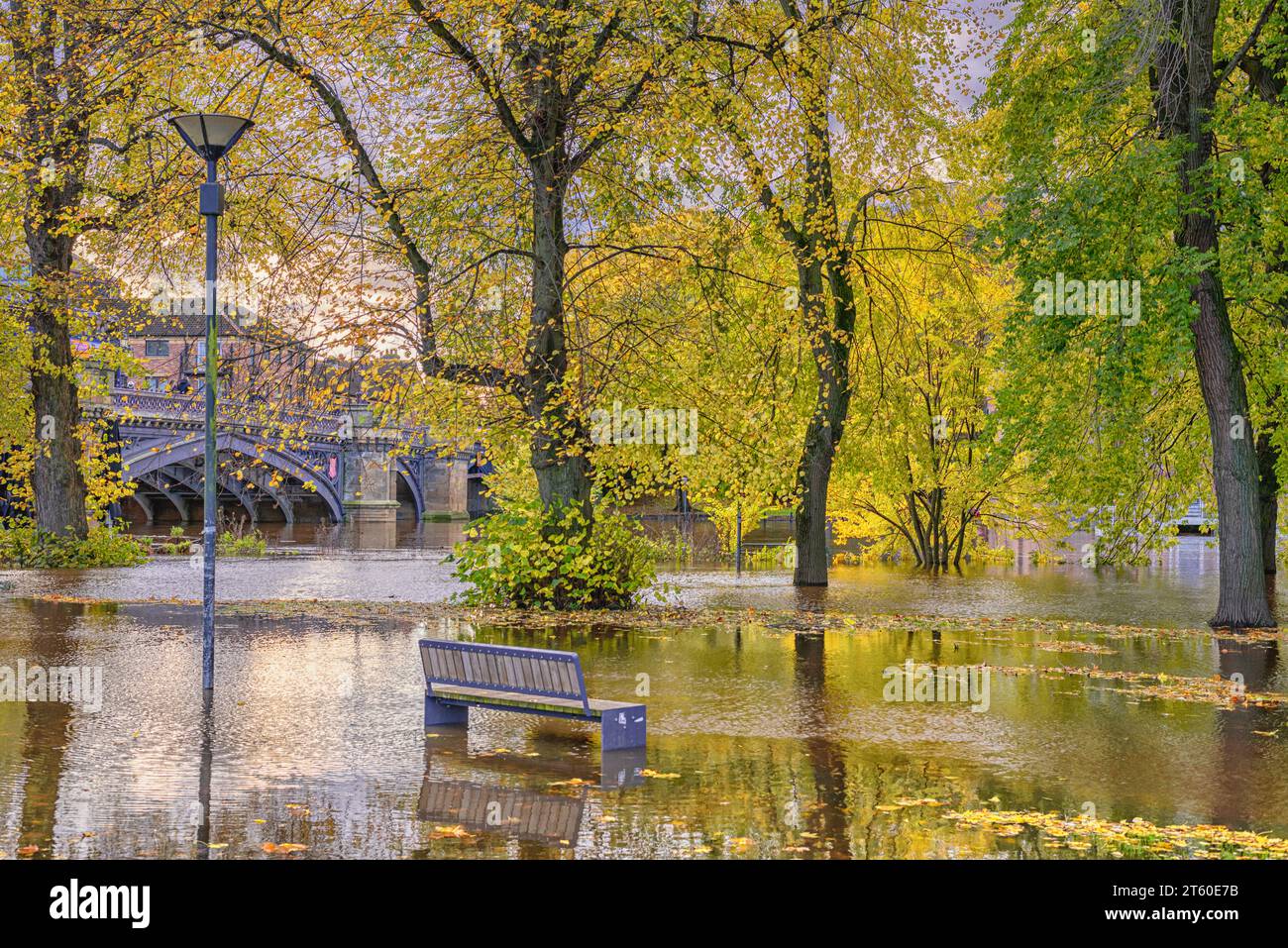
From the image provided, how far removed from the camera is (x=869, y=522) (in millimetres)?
40406

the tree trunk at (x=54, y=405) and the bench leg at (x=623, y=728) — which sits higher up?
the tree trunk at (x=54, y=405)

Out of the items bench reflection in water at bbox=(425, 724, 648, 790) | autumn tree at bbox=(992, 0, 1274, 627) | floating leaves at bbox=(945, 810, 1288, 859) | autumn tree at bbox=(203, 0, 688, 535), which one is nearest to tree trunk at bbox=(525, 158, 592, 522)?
autumn tree at bbox=(203, 0, 688, 535)

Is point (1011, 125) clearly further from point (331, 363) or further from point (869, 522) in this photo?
point (869, 522)

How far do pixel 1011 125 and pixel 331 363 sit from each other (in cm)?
1222

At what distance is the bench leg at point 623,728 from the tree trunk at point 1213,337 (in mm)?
12890

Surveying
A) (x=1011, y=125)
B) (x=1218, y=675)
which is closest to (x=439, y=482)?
(x=1011, y=125)

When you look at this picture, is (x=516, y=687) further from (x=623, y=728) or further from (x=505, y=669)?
Result: (x=623, y=728)

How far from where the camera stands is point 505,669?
11.8m

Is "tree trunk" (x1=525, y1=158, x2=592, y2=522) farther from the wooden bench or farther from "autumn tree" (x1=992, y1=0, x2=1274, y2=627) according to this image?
the wooden bench

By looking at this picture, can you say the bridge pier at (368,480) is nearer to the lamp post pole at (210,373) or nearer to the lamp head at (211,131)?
the lamp post pole at (210,373)

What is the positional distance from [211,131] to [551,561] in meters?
9.98

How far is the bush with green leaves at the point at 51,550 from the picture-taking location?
3212cm

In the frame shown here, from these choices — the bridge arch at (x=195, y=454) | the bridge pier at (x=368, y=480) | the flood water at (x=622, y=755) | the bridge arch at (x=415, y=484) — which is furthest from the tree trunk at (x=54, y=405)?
the bridge arch at (x=415, y=484)

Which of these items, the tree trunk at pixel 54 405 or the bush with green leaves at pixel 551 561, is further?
the tree trunk at pixel 54 405
